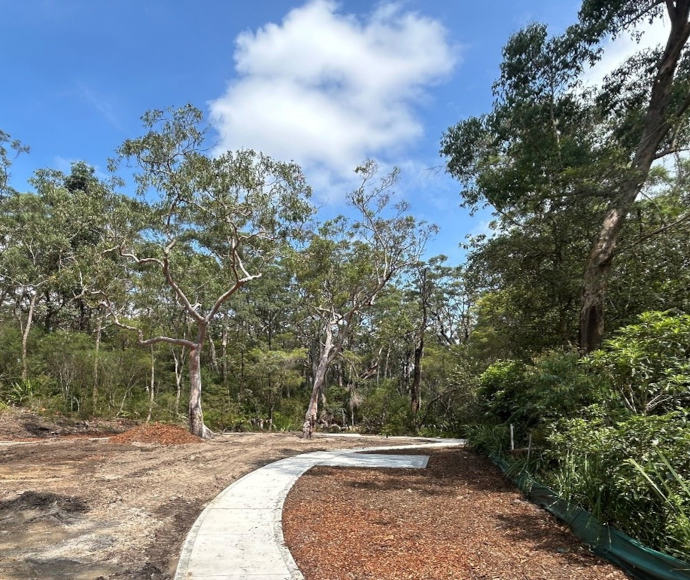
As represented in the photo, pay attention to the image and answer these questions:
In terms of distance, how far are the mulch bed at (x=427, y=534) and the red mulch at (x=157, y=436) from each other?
6203mm

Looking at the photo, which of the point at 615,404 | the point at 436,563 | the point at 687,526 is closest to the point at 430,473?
the point at 615,404

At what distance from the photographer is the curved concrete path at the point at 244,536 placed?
12.2 feet

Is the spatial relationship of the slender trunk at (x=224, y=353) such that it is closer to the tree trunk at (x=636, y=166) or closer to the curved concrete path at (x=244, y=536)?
the curved concrete path at (x=244, y=536)

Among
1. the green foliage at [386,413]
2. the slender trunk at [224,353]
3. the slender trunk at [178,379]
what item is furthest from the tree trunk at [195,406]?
the slender trunk at [224,353]

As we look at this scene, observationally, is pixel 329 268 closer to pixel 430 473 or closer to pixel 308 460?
pixel 308 460

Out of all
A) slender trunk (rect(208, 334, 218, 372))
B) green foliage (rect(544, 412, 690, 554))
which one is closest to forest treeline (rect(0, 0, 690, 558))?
green foliage (rect(544, 412, 690, 554))

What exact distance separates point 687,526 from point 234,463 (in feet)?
25.1

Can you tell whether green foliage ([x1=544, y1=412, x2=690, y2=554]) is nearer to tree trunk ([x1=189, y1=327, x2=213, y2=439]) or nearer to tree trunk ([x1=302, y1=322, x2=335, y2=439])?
tree trunk ([x1=189, y1=327, x2=213, y2=439])

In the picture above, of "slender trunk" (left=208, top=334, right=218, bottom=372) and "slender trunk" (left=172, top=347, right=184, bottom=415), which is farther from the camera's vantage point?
"slender trunk" (left=208, top=334, right=218, bottom=372)

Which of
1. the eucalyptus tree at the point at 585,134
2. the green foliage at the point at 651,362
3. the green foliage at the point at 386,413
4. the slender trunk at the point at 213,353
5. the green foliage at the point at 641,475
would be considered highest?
the eucalyptus tree at the point at 585,134

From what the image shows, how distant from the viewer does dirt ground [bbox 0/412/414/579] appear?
396cm

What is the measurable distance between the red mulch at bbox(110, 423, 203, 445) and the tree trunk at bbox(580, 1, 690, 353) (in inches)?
398

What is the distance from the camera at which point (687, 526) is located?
3.24 m

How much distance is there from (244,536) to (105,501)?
243cm
